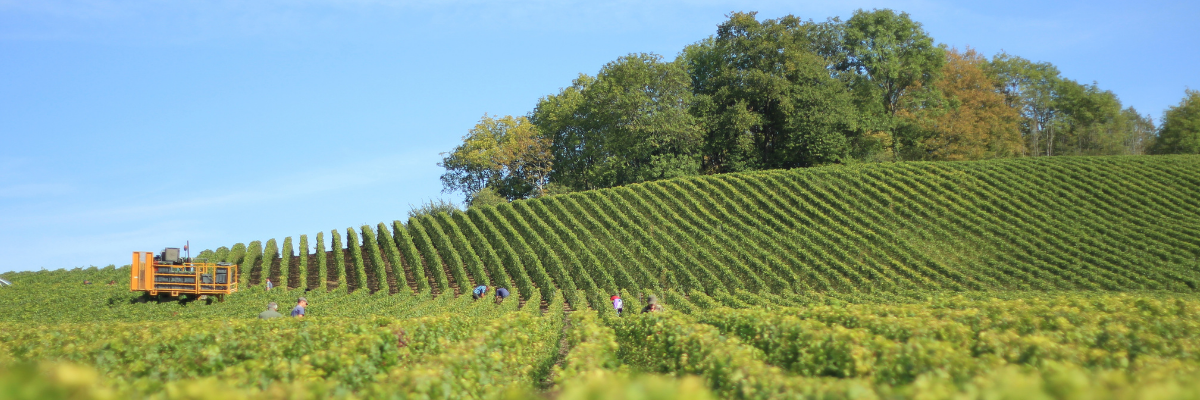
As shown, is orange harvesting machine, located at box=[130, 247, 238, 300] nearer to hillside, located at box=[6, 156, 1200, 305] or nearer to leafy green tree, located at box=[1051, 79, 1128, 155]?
hillside, located at box=[6, 156, 1200, 305]

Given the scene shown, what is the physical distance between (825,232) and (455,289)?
54.9 feet

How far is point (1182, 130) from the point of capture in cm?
6469

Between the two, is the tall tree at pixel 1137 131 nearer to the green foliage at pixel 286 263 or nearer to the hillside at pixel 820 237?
the hillside at pixel 820 237

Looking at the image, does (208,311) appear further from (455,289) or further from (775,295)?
(775,295)

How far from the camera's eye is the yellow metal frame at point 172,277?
2469 centimetres

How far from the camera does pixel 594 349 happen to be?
9.80 metres

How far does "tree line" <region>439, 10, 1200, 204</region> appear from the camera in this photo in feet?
169

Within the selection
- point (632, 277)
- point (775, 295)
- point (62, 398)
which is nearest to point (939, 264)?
point (775, 295)

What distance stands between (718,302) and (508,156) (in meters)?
44.0

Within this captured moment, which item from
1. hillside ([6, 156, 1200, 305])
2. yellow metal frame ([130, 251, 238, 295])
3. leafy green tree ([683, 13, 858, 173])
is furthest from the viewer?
leafy green tree ([683, 13, 858, 173])

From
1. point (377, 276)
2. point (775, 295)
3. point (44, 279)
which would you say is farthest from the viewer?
point (44, 279)

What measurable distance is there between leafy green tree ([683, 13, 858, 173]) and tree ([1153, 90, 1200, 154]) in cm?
3232

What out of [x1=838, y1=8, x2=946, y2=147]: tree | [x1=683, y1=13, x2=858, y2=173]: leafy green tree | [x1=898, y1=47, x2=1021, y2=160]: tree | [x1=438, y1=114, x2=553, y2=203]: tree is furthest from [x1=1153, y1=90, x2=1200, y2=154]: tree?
[x1=438, y1=114, x2=553, y2=203]: tree

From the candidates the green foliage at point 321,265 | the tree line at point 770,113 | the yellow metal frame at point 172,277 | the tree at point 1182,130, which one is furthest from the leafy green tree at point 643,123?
the tree at point 1182,130
